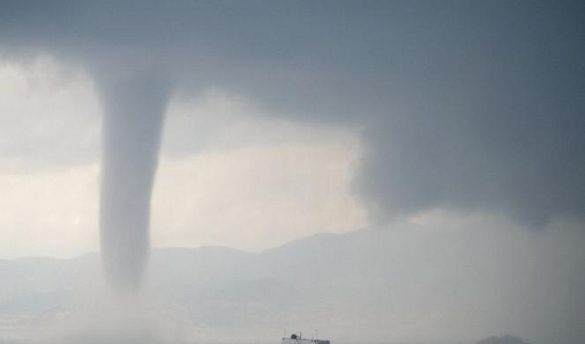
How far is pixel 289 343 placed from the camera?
154m

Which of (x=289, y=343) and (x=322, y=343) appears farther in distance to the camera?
(x=289, y=343)

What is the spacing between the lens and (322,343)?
14412cm

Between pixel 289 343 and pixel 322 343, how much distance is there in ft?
39.7
